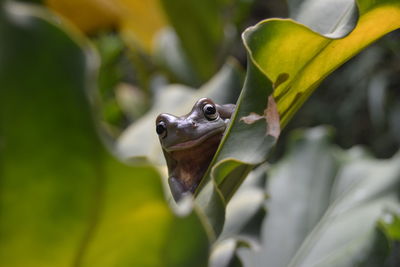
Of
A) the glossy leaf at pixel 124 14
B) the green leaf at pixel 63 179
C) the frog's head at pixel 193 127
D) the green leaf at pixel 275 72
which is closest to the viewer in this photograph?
the green leaf at pixel 63 179

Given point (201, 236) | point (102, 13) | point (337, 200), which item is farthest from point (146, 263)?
point (102, 13)

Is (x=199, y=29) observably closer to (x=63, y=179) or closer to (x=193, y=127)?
(x=193, y=127)

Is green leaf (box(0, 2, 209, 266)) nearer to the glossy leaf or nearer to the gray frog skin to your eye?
the gray frog skin

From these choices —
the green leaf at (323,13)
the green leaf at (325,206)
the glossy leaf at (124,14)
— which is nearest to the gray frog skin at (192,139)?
the green leaf at (323,13)

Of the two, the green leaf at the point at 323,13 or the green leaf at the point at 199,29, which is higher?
the green leaf at the point at 323,13

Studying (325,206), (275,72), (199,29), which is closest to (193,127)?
(275,72)

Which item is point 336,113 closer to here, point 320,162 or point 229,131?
point 320,162

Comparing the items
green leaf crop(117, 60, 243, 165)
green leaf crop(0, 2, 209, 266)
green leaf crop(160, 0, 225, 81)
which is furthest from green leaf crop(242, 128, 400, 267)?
green leaf crop(160, 0, 225, 81)

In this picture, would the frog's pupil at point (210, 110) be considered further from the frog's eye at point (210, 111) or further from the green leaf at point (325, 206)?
the green leaf at point (325, 206)
